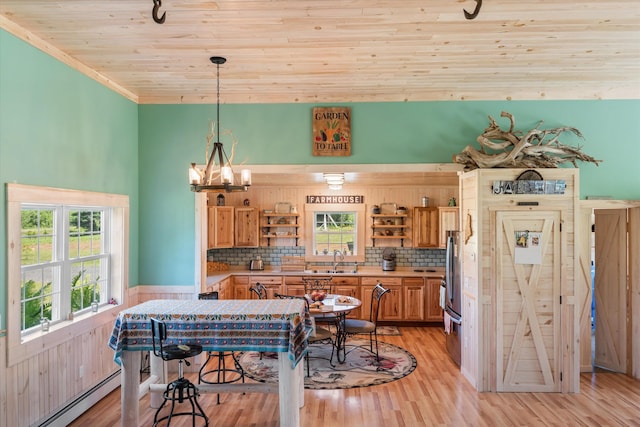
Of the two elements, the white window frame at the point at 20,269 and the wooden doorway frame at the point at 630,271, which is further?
the wooden doorway frame at the point at 630,271

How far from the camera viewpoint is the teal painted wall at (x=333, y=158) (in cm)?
488

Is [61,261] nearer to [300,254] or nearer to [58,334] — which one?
[58,334]

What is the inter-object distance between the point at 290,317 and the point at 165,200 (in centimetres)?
246

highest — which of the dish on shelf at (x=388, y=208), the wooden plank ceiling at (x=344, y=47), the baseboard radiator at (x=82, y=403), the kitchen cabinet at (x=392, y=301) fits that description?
the wooden plank ceiling at (x=344, y=47)

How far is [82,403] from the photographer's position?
13.0 feet

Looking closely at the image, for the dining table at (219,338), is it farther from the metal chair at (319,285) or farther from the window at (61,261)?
the metal chair at (319,285)

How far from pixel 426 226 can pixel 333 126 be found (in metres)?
3.66

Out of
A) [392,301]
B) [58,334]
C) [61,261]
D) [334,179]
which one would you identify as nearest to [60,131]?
[61,261]

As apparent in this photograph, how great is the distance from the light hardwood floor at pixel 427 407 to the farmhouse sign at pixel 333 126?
9.02ft

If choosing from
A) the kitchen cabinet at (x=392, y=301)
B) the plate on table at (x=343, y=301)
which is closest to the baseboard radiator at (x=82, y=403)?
the plate on table at (x=343, y=301)

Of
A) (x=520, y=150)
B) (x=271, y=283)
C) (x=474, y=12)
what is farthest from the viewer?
(x=271, y=283)

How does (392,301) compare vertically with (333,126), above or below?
below

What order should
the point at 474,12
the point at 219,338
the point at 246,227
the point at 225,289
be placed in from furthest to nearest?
1. the point at 246,227
2. the point at 225,289
3. the point at 219,338
4. the point at 474,12

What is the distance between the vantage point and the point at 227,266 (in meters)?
7.98
